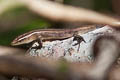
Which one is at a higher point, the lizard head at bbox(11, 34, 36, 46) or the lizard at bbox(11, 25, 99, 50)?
the lizard at bbox(11, 25, 99, 50)

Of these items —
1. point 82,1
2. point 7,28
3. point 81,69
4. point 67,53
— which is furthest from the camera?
point 82,1

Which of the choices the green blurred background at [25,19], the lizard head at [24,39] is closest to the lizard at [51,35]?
the lizard head at [24,39]

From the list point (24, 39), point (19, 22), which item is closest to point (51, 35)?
point (24, 39)

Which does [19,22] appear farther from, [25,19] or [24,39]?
[24,39]

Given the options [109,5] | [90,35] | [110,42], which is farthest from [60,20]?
[110,42]

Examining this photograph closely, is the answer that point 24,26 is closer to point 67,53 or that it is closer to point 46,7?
point 46,7

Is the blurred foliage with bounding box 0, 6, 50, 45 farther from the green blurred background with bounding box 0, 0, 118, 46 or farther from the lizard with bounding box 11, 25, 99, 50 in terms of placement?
the lizard with bounding box 11, 25, 99, 50

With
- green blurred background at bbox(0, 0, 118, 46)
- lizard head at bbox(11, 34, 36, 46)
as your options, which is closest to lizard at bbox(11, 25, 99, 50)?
lizard head at bbox(11, 34, 36, 46)

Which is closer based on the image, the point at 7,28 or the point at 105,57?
the point at 105,57
